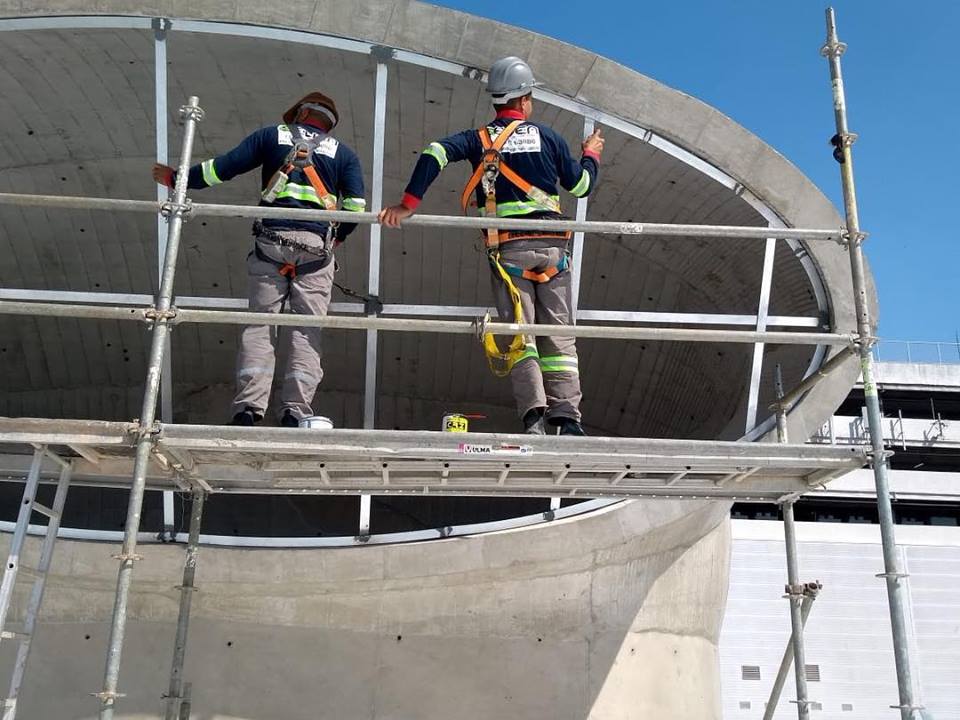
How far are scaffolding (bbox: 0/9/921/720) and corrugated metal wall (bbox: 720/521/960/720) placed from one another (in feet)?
60.1

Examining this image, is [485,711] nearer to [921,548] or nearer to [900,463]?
[921,548]

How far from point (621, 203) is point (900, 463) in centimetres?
2612

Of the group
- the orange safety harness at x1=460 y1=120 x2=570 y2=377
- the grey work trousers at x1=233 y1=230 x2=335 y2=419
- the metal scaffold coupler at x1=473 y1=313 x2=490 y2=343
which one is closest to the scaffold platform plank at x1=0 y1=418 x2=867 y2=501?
the grey work trousers at x1=233 y1=230 x2=335 y2=419

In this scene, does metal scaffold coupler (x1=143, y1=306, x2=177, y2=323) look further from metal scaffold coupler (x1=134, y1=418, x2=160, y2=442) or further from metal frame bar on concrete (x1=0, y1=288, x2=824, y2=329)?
metal frame bar on concrete (x1=0, y1=288, x2=824, y2=329)

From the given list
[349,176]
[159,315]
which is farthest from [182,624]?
[349,176]

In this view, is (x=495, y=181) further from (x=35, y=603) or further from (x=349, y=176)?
(x=35, y=603)

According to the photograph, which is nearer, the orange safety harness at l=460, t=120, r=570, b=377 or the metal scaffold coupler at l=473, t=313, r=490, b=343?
the metal scaffold coupler at l=473, t=313, r=490, b=343

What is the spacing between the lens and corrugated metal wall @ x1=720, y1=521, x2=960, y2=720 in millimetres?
22562

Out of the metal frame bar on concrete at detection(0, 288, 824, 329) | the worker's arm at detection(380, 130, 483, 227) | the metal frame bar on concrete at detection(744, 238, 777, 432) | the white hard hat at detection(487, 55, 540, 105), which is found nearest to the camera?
the worker's arm at detection(380, 130, 483, 227)

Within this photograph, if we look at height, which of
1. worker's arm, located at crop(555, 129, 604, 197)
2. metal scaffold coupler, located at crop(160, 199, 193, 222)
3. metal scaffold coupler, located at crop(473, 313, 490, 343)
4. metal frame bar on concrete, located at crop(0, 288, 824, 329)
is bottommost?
metal scaffold coupler, located at crop(473, 313, 490, 343)

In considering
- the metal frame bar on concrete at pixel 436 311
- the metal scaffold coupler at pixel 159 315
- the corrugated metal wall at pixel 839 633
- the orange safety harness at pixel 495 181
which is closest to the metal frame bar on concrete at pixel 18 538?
the metal scaffold coupler at pixel 159 315

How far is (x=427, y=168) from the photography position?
16.4 feet

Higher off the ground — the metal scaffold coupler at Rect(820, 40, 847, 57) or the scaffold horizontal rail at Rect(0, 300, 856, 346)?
the metal scaffold coupler at Rect(820, 40, 847, 57)

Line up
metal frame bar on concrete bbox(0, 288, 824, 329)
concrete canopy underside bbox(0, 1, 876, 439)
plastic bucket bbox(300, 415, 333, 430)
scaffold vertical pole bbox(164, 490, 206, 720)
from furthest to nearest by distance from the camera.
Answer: concrete canopy underside bbox(0, 1, 876, 439) → metal frame bar on concrete bbox(0, 288, 824, 329) → scaffold vertical pole bbox(164, 490, 206, 720) → plastic bucket bbox(300, 415, 333, 430)
